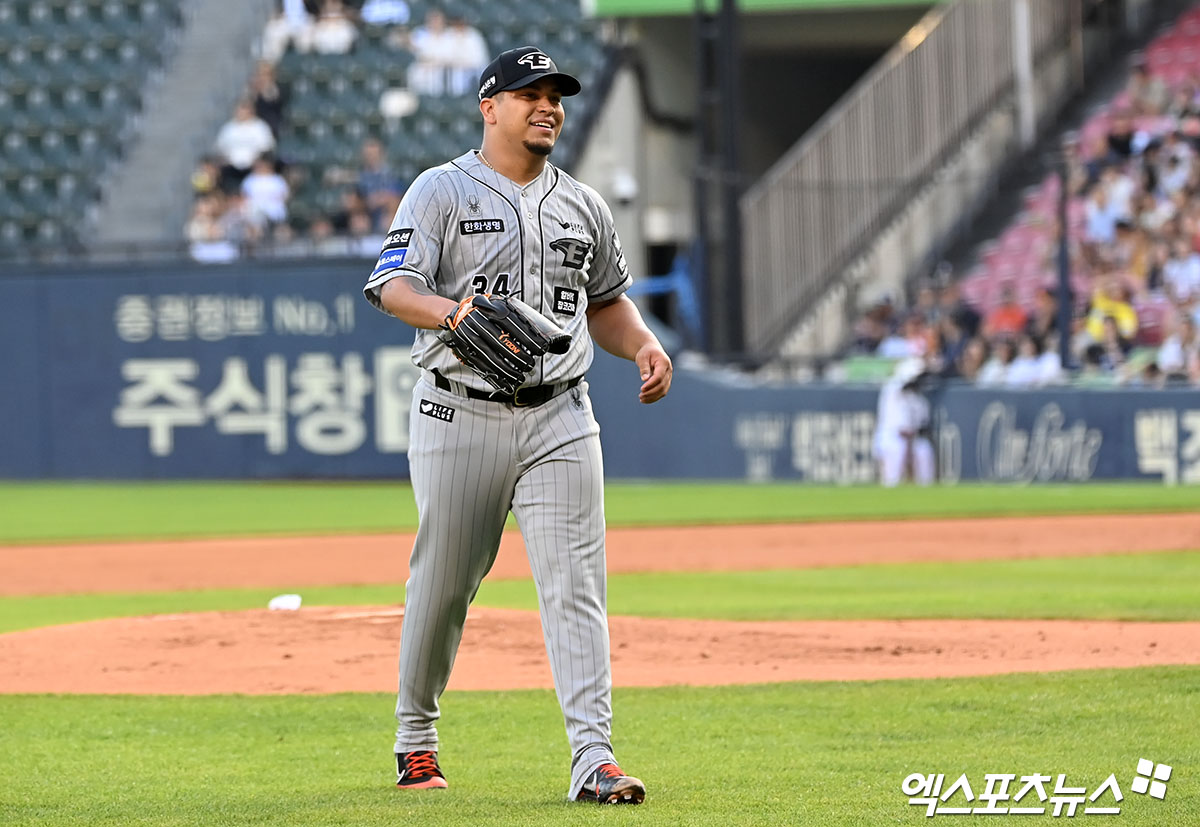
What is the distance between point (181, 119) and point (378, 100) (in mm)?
2619

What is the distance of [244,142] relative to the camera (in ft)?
79.9

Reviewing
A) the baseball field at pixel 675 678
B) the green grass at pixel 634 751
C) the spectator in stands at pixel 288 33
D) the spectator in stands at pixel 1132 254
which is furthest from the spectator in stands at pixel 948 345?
the green grass at pixel 634 751

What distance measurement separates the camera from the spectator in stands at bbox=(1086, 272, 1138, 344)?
740 inches

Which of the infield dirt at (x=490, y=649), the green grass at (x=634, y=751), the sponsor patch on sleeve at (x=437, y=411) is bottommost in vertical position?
the infield dirt at (x=490, y=649)

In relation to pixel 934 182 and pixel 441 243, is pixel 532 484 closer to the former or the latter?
pixel 441 243

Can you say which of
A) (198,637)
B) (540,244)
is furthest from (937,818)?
(198,637)

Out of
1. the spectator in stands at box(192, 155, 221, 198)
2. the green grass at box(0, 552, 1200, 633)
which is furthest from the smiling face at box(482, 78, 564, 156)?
the spectator in stands at box(192, 155, 221, 198)

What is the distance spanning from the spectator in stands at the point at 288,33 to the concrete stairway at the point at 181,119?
299 mm

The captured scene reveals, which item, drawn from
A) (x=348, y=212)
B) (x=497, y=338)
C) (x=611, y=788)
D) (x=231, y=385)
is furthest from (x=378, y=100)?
(x=611, y=788)

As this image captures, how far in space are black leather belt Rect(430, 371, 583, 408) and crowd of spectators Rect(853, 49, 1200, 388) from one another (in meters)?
13.5

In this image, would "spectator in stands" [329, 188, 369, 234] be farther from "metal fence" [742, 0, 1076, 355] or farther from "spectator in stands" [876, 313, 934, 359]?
"spectator in stands" [876, 313, 934, 359]

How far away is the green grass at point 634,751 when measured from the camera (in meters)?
4.66

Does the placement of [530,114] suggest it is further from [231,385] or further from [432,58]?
[432,58]

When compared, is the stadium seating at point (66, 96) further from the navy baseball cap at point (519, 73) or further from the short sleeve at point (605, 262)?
the navy baseball cap at point (519, 73)
